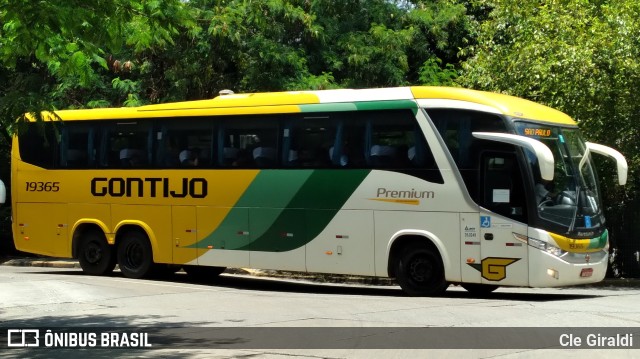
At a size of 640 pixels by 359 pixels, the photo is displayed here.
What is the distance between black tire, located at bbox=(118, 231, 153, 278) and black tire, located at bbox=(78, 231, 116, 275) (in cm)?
40

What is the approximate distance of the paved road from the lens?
11.5m

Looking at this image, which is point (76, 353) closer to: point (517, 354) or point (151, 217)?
point (517, 354)

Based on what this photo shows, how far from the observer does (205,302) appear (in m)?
17.2

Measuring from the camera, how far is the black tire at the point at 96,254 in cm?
2284

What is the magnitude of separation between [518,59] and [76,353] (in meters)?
13.9

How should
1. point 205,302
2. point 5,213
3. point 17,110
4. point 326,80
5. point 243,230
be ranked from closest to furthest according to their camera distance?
1. point 17,110
2. point 205,302
3. point 243,230
4. point 326,80
5. point 5,213

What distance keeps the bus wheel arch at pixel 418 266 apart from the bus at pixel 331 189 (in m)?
0.02

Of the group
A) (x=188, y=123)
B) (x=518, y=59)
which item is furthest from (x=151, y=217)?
(x=518, y=59)

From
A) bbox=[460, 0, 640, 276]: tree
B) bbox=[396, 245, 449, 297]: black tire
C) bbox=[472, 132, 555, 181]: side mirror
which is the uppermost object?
bbox=[460, 0, 640, 276]: tree

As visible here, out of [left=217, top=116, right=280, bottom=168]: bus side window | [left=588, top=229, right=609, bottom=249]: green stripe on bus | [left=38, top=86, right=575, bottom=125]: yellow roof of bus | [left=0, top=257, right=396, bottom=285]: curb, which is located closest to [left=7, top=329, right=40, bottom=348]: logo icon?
[left=217, top=116, right=280, bottom=168]: bus side window

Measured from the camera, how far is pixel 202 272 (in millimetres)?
23422

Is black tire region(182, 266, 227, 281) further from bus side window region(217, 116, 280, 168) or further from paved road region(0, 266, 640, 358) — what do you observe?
bus side window region(217, 116, 280, 168)

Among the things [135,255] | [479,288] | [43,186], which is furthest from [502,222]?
[43,186]

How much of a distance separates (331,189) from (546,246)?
13.4ft
